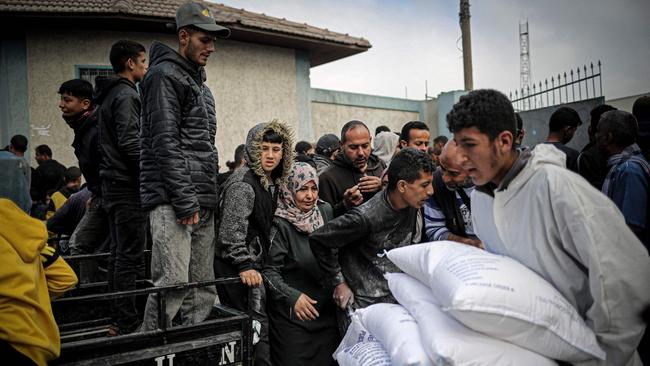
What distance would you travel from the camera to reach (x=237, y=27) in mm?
10508

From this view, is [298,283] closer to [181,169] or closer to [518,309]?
[181,169]

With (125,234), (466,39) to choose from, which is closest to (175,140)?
(125,234)

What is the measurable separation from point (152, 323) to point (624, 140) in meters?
3.39

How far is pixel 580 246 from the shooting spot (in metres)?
1.62

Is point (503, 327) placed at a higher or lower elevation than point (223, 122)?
lower

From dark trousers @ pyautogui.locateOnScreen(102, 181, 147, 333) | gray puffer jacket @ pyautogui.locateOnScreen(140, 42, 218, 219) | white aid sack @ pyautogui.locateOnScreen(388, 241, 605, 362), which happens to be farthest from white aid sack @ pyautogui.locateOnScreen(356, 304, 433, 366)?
dark trousers @ pyautogui.locateOnScreen(102, 181, 147, 333)

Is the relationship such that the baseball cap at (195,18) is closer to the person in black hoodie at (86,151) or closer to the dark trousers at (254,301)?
the person in black hoodie at (86,151)

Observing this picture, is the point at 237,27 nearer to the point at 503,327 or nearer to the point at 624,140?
the point at 624,140

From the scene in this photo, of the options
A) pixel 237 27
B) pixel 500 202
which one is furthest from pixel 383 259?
pixel 237 27

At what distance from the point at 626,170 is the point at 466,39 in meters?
12.7

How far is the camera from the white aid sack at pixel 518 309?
1.64 meters

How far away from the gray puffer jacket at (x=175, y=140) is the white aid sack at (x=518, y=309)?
6.22ft

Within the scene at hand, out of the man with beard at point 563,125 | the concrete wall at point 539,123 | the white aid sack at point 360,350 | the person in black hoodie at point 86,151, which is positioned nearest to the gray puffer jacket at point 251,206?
the white aid sack at point 360,350

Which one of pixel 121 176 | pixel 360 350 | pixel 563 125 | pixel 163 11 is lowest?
pixel 360 350
